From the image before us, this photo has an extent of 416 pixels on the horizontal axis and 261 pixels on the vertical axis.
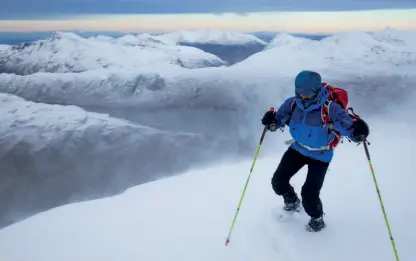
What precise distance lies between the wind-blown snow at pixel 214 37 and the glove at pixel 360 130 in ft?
10.9

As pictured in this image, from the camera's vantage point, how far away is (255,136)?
594cm

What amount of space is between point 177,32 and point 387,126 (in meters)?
2.87

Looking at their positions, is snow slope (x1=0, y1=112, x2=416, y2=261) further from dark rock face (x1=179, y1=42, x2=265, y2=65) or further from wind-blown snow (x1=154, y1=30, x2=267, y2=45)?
dark rock face (x1=179, y1=42, x2=265, y2=65)

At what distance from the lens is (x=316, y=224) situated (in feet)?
6.12

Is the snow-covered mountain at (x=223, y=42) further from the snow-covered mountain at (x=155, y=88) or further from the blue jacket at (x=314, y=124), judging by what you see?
the blue jacket at (x=314, y=124)

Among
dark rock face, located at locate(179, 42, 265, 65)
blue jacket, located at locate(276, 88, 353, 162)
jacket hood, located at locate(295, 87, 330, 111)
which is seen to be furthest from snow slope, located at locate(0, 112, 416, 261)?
dark rock face, located at locate(179, 42, 265, 65)

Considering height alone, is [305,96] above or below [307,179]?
above

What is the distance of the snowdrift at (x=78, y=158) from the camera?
616 centimetres

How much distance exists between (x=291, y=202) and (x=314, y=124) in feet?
1.63

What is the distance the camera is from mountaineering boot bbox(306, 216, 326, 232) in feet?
6.11

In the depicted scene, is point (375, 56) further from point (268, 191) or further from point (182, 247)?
point (182, 247)

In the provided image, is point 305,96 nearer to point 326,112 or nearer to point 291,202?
point 326,112

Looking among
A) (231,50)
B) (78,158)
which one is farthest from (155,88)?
(231,50)

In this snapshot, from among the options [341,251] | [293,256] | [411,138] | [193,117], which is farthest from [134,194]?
→ [193,117]
